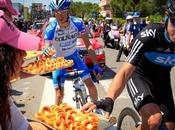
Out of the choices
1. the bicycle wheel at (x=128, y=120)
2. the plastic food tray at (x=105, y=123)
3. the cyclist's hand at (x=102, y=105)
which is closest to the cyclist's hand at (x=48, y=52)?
the bicycle wheel at (x=128, y=120)

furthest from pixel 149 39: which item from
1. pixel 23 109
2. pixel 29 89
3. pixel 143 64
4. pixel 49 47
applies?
pixel 29 89

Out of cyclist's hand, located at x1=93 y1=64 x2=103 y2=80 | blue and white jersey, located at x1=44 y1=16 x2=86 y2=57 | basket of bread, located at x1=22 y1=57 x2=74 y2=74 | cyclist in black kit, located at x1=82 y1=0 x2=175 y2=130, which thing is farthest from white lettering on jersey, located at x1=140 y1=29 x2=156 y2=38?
blue and white jersey, located at x1=44 y1=16 x2=86 y2=57

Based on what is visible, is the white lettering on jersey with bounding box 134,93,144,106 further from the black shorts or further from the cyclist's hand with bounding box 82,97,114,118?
the cyclist's hand with bounding box 82,97,114,118

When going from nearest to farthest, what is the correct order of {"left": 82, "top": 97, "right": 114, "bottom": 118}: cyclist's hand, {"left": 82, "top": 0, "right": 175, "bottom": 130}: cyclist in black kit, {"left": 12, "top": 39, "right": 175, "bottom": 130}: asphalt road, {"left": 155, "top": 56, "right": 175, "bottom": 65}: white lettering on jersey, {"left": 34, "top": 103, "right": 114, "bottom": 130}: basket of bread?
{"left": 34, "top": 103, "right": 114, "bottom": 130}: basket of bread, {"left": 82, "top": 97, "right": 114, "bottom": 118}: cyclist's hand, {"left": 82, "top": 0, "right": 175, "bottom": 130}: cyclist in black kit, {"left": 155, "top": 56, "right": 175, "bottom": 65}: white lettering on jersey, {"left": 12, "top": 39, "right": 175, "bottom": 130}: asphalt road

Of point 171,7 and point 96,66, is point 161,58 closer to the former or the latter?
point 171,7

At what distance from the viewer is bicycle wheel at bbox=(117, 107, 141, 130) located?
4.92m

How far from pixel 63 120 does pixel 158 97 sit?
5.69 ft

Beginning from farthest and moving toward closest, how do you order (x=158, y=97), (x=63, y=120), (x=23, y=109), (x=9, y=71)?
(x=23, y=109) → (x=158, y=97) → (x=63, y=120) → (x=9, y=71)

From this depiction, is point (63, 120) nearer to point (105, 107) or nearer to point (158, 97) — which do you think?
point (105, 107)

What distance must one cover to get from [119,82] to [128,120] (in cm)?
150

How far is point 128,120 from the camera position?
5.26 metres

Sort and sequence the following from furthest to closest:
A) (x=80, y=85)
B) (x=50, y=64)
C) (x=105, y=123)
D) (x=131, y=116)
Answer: (x=80, y=85) < (x=50, y=64) < (x=131, y=116) < (x=105, y=123)

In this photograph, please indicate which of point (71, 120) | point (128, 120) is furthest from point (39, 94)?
point (71, 120)

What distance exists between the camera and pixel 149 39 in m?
4.08
